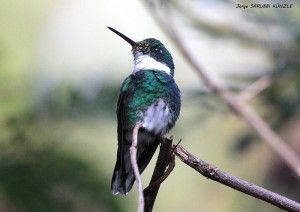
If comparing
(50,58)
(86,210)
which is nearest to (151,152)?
(86,210)

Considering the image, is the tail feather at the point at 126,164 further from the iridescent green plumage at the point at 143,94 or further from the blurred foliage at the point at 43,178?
the blurred foliage at the point at 43,178

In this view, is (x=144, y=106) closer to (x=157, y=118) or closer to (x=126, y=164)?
(x=157, y=118)

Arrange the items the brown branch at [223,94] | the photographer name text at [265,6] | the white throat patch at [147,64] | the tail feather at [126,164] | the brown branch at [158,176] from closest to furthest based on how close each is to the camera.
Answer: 1. the brown branch at [158,176]
2. the tail feather at [126,164]
3. the white throat patch at [147,64]
4. the brown branch at [223,94]
5. the photographer name text at [265,6]

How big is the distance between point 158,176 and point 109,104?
68.2 inches

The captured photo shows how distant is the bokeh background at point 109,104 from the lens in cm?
314

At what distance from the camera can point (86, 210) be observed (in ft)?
10.2

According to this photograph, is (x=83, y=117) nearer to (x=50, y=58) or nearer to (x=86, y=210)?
(x=86, y=210)

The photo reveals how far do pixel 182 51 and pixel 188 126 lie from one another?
0.74 m

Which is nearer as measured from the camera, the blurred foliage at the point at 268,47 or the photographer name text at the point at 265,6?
the photographer name text at the point at 265,6

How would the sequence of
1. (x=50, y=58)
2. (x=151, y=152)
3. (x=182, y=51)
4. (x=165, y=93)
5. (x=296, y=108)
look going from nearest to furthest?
(x=151, y=152) → (x=165, y=93) → (x=182, y=51) → (x=296, y=108) → (x=50, y=58)

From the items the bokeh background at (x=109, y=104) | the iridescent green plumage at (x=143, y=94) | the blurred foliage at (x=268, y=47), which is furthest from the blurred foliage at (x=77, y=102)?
the iridescent green plumage at (x=143, y=94)

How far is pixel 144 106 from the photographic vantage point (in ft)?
8.50

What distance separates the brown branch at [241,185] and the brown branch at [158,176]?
0.05 m

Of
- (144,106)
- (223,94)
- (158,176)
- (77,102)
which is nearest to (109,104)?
(77,102)
